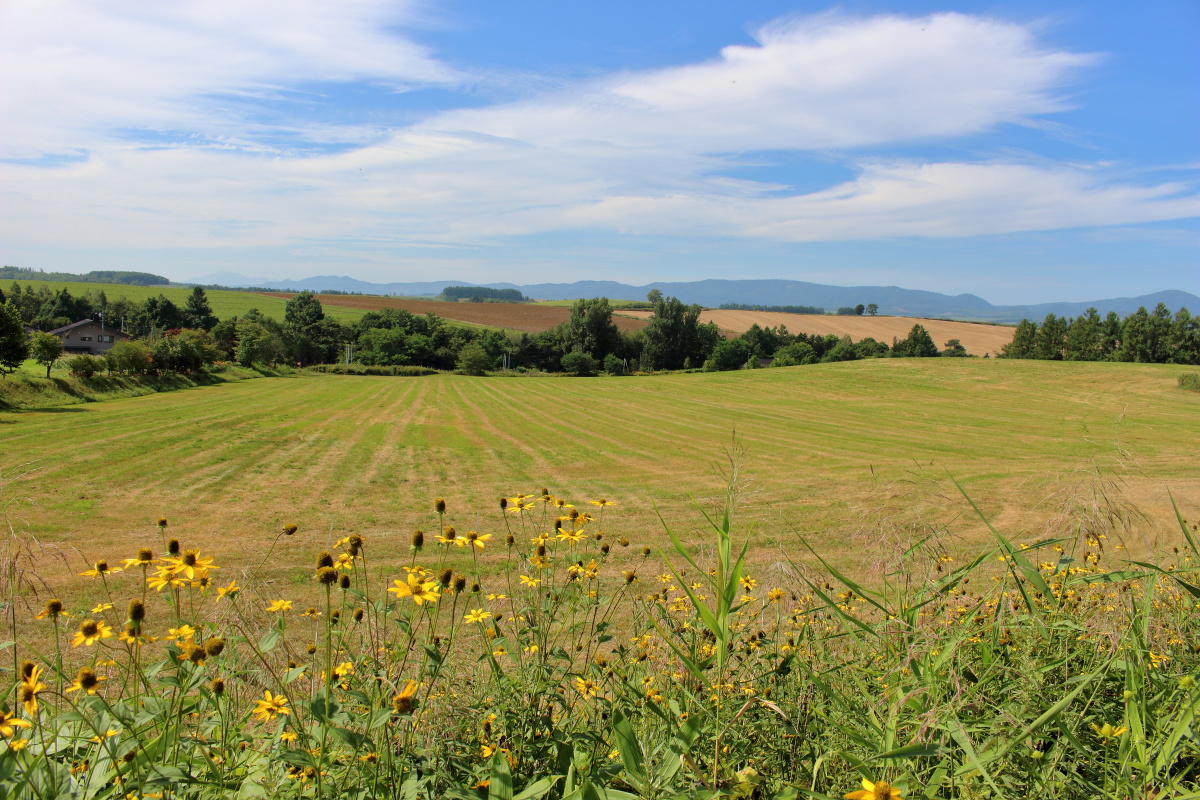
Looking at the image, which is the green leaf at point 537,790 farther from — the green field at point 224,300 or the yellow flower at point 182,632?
the green field at point 224,300

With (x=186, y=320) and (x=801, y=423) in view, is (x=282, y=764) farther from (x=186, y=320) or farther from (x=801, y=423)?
(x=186, y=320)

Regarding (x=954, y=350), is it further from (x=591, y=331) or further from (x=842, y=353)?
(x=591, y=331)

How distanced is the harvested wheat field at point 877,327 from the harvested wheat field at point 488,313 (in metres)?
12.9

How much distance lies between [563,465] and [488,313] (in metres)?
74.3

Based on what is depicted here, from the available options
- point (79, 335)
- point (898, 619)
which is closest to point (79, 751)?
point (898, 619)

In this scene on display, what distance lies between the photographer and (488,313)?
290ft

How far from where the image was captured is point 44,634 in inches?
221

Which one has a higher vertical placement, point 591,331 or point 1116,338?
point 1116,338

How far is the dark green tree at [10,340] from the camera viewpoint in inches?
894

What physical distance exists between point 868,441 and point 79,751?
2381cm

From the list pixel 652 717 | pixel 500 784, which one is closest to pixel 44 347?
pixel 652 717

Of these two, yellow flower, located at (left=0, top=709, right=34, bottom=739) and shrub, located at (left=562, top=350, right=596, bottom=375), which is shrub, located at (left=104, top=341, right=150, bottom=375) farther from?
yellow flower, located at (left=0, top=709, right=34, bottom=739)

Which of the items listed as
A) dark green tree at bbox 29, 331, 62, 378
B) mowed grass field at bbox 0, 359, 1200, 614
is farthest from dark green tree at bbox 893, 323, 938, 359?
dark green tree at bbox 29, 331, 62, 378

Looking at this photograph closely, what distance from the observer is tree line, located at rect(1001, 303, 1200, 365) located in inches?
1992
